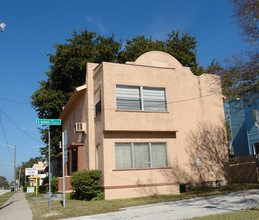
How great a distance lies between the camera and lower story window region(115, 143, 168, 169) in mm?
16000

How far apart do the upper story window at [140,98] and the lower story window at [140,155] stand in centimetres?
199

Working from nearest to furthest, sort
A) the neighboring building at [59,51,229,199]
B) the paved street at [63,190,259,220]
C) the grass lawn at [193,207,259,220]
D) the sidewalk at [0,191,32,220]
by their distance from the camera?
the grass lawn at [193,207,259,220]
the paved street at [63,190,259,220]
the sidewalk at [0,191,32,220]
the neighboring building at [59,51,229,199]

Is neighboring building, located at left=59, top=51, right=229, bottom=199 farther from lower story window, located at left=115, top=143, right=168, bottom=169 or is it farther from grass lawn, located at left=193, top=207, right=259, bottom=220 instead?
grass lawn, located at left=193, top=207, right=259, bottom=220

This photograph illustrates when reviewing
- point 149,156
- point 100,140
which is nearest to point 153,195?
point 149,156

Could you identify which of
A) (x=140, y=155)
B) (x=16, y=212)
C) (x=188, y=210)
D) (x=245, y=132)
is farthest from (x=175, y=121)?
A: (x=245, y=132)

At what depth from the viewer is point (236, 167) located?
805 inches

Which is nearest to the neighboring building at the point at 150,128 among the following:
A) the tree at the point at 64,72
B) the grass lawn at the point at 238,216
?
the grass lawn at the point at 238,216

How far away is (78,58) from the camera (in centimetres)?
3075

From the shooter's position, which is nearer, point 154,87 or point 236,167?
point 154,87

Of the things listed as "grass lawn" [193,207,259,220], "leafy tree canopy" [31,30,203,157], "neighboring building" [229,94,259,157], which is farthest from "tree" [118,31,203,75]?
"grass lawn" [193,207,259,220]

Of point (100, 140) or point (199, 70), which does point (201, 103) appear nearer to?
point (100, 140)

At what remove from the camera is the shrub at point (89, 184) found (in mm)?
15508

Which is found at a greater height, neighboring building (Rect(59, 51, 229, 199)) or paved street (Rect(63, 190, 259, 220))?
neighboring building (Rect(59, 51, 229, 199))

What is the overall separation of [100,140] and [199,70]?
60.3 ft
